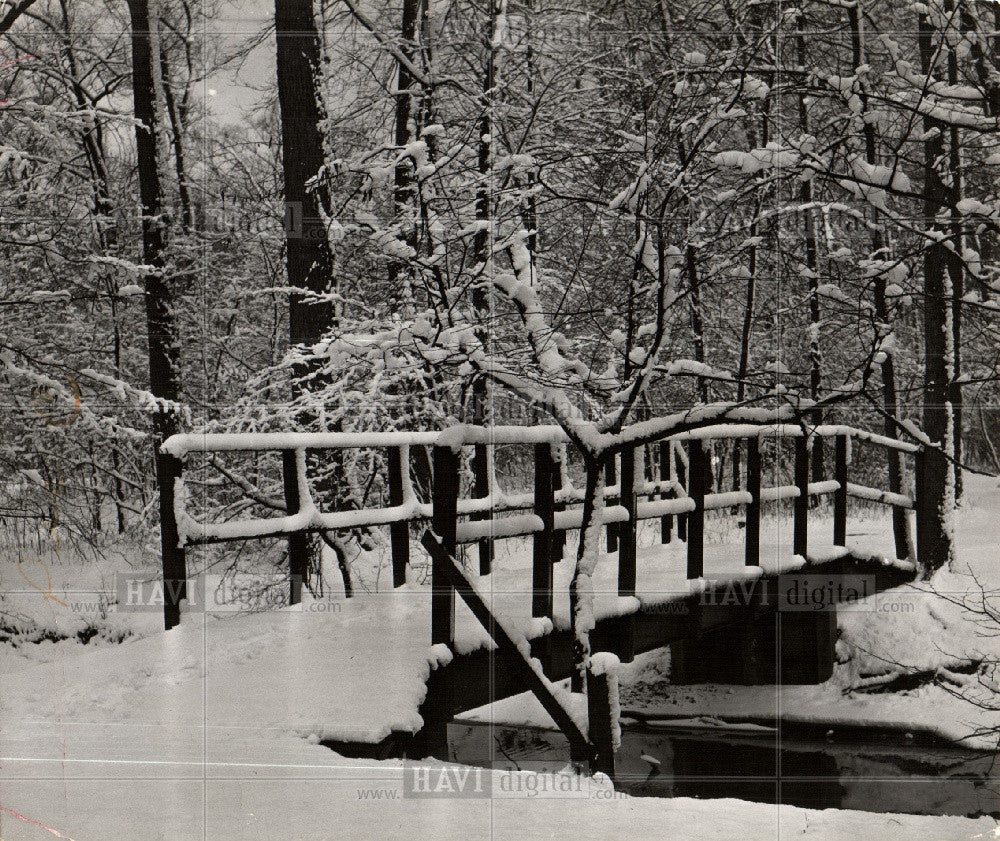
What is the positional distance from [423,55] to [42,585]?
7.13 m

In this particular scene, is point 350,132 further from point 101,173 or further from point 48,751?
point 48,751

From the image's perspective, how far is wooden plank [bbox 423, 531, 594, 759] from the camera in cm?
483

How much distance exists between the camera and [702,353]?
37.4ft

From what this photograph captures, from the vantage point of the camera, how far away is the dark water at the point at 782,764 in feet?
24.1

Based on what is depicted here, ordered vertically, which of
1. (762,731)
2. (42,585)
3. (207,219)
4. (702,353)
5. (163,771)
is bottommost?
(762,731)

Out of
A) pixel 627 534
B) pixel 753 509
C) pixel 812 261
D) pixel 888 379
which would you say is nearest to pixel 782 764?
pixel 753 509

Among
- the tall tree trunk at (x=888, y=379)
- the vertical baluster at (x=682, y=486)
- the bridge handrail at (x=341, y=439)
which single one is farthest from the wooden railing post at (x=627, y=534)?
the vertical baluster at (x=682, y=486)

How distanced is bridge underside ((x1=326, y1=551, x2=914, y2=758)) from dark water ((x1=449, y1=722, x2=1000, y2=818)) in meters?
0.81

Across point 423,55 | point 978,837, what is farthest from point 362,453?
point 978,837

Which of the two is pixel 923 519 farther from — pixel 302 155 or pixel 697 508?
pixel 302 155

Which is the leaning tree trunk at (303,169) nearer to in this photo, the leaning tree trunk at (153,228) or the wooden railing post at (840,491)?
the leaning tree trunk at (153,228)

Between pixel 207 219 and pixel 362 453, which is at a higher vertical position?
pixel 207 219

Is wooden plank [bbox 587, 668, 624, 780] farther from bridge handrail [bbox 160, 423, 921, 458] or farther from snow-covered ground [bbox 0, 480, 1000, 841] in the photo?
bridge handrail [bbox 160, 423, 921, 458]

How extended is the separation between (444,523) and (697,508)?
252 cm
